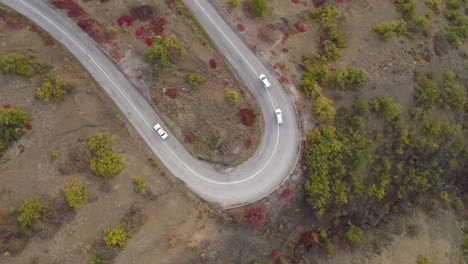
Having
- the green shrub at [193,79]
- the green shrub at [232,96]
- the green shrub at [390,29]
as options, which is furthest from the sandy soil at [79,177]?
the green shrub at [390,29]

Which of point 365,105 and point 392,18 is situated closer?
point 365,105

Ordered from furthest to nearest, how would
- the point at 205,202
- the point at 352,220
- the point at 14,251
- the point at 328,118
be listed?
the point at 352,220 → the point at 328,118 → the point at 205,202 → the point at 14,251

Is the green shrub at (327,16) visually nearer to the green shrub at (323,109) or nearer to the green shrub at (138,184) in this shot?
the green shrub at (323,109)

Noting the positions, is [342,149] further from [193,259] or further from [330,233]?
[193,259]

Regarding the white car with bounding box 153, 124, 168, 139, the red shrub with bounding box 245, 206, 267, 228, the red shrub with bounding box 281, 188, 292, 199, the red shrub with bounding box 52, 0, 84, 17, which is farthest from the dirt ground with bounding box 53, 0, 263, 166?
the red shrub with bounding box 281, 188, 292, 199

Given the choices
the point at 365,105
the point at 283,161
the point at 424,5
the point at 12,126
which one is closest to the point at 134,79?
the point at 12,126

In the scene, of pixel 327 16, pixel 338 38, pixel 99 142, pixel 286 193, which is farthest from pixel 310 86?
pixel 99 142

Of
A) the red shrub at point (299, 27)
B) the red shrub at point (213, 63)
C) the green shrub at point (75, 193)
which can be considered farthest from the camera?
the red shrub at point (299, 27)
